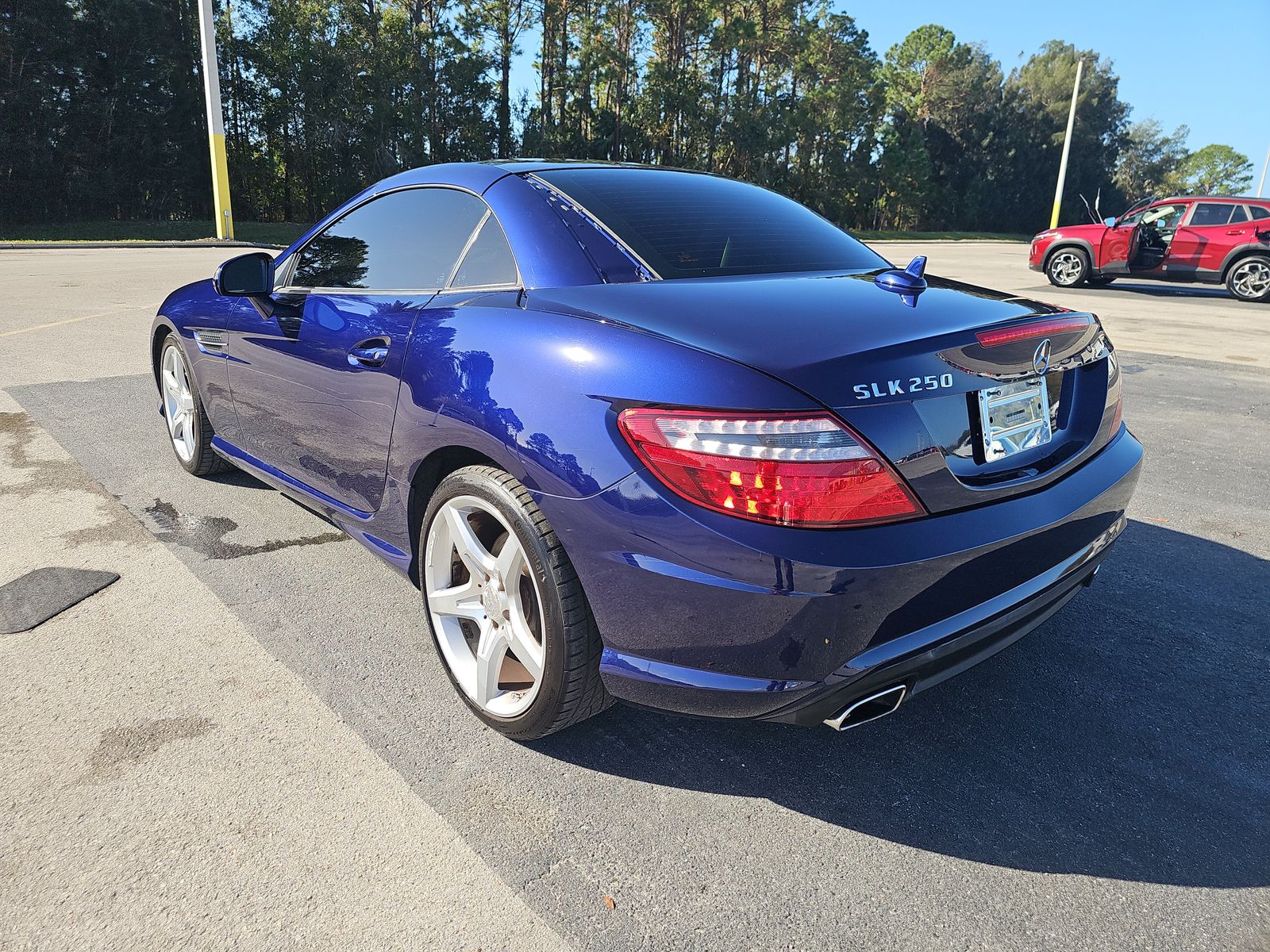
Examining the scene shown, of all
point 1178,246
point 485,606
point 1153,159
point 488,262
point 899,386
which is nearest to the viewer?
point 899,386

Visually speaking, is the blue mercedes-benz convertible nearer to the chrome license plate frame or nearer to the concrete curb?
the chrome license plate frame

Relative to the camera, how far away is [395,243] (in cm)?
309

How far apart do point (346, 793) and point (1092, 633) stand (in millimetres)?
2498

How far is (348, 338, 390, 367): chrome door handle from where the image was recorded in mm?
2727

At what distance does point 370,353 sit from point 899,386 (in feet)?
5.47

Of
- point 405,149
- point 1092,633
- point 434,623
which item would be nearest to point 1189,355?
point 1092,633

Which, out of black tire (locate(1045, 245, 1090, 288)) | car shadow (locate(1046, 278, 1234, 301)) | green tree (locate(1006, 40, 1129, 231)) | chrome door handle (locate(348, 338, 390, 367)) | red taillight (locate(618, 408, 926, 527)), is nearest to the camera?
red taillight (locate(618, 408, 926, 527))

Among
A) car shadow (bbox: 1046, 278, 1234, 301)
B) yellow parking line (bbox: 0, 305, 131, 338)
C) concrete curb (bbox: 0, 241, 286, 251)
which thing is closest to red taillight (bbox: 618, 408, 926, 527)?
yellow parking line (bbox: 0, 305, 131, 338)

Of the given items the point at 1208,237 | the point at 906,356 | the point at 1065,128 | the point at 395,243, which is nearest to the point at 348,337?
the point at 395,243

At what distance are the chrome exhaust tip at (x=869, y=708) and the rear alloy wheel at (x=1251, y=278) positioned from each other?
690 inches

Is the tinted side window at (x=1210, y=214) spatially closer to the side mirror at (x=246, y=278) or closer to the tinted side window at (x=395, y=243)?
the tinted side window at (x=395, y=243)

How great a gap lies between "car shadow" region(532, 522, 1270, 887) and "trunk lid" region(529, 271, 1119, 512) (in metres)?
0.77

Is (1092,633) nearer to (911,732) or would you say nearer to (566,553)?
(911,732)

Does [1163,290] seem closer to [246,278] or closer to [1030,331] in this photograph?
[1030,331]
